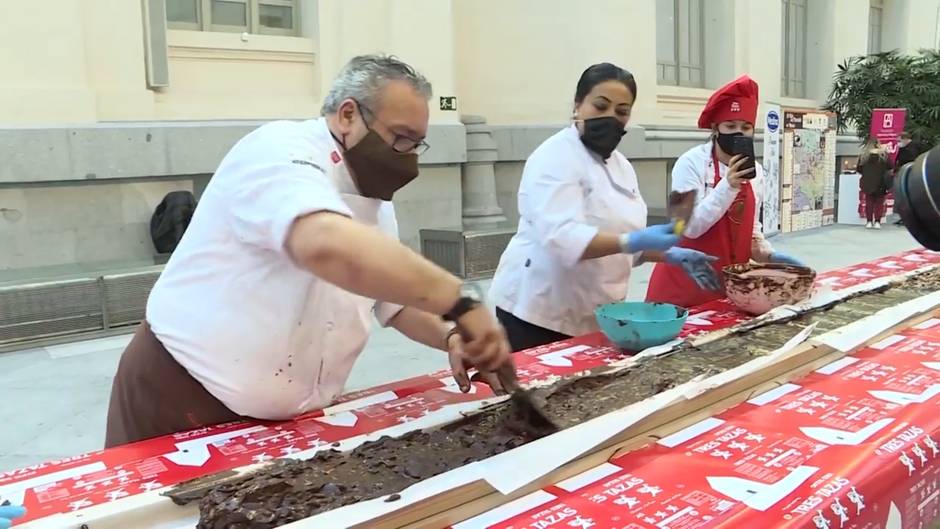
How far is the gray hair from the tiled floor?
2137mm

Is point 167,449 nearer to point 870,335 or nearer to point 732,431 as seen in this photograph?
point 732,431

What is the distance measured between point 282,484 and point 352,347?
435 mm

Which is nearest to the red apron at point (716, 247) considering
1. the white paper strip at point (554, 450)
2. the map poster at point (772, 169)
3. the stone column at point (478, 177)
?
the white paper strip at point (554, 450)

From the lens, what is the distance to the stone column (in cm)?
714

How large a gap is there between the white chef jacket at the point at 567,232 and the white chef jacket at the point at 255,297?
760 mm

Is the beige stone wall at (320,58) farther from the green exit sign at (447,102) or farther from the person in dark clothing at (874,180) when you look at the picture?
the person in dark clothing at (874,180)

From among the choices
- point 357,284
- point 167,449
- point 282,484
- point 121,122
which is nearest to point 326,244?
point 357,284

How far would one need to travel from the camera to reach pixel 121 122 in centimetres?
523

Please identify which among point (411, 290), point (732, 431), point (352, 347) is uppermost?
point (411, 290)

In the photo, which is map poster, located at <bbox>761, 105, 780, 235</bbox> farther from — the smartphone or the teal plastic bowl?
the teal plastic bowl

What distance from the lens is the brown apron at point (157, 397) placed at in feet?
4.91

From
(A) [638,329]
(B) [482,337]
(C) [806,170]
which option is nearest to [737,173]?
(A) [638,329]

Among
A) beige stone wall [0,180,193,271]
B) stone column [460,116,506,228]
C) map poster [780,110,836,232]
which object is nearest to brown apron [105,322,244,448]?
beige stone wall [0,180,193,271]

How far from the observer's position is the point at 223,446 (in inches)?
54.0
